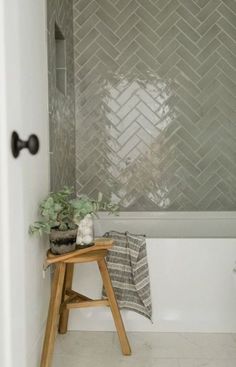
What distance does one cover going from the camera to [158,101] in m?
3.91

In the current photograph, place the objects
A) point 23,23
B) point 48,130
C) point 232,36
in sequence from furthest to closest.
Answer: point 232,36 → point 48,130 → point 23,23

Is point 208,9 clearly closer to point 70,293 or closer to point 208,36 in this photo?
point 208,36

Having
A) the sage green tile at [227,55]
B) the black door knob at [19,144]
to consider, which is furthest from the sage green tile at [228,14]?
the black door knob at [19,144]

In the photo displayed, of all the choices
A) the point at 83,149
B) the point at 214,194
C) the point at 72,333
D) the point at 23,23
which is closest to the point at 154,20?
the point at 83,149

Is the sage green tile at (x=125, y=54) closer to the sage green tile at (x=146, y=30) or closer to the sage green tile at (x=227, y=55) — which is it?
the sage green tile at (x=146, y=30)

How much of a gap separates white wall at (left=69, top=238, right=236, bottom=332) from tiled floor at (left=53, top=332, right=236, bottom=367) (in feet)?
0.23

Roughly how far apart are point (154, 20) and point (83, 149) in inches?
56.4

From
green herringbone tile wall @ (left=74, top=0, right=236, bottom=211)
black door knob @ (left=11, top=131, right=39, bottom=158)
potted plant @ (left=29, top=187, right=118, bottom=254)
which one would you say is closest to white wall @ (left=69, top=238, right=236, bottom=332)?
potted plant @ (left=29, top=187, right=118, bottom=254)

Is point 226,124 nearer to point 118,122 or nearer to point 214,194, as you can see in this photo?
point 214,194

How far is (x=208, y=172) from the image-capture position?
155 inches

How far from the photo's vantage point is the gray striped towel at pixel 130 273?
255cm

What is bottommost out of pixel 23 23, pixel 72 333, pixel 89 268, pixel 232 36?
pixel 72 333

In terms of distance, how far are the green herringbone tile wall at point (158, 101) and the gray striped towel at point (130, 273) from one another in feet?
4.66

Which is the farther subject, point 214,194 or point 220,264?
point 214,194
